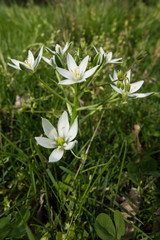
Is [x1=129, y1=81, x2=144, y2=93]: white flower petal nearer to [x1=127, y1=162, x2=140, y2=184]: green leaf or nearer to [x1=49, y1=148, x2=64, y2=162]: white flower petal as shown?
[x1=127, y1=162, x2=140, y2=184]: green leaf

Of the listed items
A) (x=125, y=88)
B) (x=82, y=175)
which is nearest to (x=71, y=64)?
(x=125, y=88)

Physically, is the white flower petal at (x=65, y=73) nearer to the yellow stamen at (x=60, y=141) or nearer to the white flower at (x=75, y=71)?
the white flower at (x=75, y=71)

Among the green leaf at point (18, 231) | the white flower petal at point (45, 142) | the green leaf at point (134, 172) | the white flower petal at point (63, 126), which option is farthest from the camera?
the green leaf at point (134, 172)

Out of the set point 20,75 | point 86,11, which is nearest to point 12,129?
point 20,75

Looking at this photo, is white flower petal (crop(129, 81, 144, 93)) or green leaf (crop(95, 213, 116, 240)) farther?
white flower petal (crop(129, 81, 144, 93))

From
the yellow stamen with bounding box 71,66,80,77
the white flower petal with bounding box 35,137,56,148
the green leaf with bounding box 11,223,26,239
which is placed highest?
the yellow stamen with bounding box 71,66,80,77

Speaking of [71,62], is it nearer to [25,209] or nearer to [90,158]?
[90,158]

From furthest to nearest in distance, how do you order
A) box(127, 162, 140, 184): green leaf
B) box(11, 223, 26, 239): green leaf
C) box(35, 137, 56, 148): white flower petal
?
box(127, 162, 140, 184): green leaf, box(35, 137, 56, 148): white flower petal, box(11, 223, 26, 239): green leaf

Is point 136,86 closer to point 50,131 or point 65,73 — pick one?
point 65,73

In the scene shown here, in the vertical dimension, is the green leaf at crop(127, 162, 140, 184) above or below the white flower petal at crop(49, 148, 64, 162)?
below

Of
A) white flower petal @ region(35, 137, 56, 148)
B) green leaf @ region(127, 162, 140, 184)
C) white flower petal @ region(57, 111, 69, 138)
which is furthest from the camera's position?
green leaf @ region(127, 162, 140, 184)

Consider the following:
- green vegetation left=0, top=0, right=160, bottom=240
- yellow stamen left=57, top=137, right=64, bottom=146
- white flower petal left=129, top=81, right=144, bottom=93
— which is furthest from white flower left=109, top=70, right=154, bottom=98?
yellow stamen left=57, top=137, right=64, bottom=146

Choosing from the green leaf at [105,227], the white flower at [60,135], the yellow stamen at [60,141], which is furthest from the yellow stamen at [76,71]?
the green leaf at [105,227]
